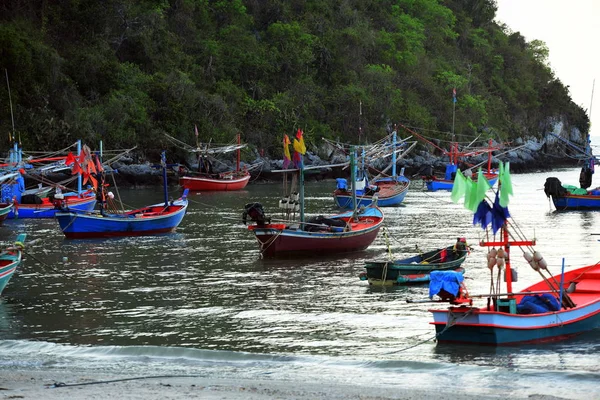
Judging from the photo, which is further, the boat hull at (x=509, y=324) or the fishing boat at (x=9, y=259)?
the fishing boat at (x=9, y=259)

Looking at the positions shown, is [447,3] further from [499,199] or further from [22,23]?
[499,199]

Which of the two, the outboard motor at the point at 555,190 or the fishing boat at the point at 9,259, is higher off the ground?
the outboard motor at the point at 555,190

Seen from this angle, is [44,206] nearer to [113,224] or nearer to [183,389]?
[113,224]

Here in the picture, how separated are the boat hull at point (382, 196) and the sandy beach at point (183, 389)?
33.2 meters

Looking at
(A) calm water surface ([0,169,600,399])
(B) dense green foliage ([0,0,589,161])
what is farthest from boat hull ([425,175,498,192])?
(A) calm water surface ([0,169,600,399])

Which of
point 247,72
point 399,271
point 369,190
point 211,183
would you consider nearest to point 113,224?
point 399,271

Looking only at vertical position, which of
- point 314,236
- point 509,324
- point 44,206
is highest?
point 44,206

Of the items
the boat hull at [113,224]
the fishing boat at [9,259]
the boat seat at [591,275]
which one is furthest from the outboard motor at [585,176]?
the fishing boat at [9,259]

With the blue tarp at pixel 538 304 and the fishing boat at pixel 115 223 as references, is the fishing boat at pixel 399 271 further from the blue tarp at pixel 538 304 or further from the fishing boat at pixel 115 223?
the fishing boat at pixel 115 223

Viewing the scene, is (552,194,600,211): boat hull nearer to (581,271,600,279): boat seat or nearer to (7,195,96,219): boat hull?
(7,195,96,219): boat hull

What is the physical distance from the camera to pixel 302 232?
30.0 meters

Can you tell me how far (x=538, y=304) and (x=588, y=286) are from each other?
2.73 metres

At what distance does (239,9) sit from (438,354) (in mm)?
72233

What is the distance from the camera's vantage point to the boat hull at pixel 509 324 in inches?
665
